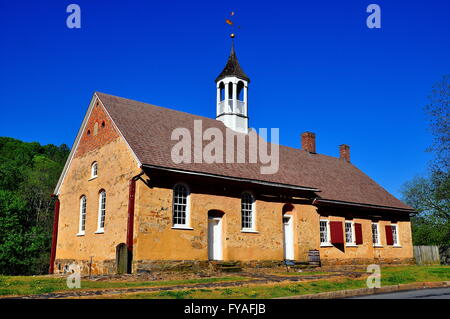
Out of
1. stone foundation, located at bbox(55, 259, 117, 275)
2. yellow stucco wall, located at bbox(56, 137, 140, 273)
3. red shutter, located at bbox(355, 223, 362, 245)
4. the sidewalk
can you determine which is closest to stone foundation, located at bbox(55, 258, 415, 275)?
stone foundation, located at bbox(55, 259, 117, 275)

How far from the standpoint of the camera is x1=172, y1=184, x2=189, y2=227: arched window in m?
18.5

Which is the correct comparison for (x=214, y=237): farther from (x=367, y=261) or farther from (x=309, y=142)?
(x=309, y=142)

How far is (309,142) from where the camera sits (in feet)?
99.9

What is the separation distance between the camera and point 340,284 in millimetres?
12578

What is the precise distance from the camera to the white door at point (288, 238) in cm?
2262

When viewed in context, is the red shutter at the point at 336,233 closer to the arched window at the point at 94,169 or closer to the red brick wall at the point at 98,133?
the red brick wall at the point at 98,133

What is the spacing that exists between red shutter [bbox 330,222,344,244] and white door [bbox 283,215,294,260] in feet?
9.52

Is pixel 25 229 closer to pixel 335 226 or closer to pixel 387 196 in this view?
pixel 335 226

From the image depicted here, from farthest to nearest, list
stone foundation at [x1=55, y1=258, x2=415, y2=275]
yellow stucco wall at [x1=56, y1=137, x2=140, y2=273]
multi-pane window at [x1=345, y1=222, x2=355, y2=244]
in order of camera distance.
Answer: multi-pane window at [x1=345, y1=222, x2=355, y2=244]
yellow stucco wall at [x1=56, y1=137, x2=140, y2=273]
stone foundation at [x1=55, y1=258, x2=415, y2=275]

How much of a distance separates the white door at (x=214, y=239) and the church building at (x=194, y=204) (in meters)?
0.05

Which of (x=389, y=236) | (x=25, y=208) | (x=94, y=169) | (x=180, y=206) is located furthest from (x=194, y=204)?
(x=25, y=208)

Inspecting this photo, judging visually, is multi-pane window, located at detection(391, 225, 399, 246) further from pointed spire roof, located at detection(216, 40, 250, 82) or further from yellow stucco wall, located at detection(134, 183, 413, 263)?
pointed spire roof, located at detection(216, 40, 250, 82)

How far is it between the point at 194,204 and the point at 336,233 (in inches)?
387
